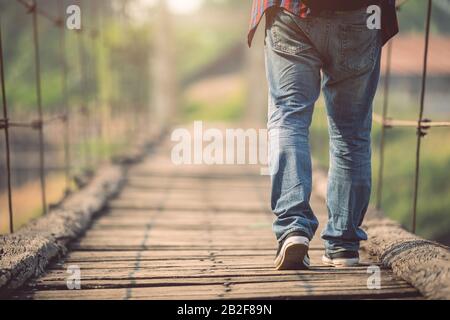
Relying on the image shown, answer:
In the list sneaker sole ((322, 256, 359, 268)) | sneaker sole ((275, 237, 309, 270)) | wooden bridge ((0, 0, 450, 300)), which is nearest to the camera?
wooden bridge ((0, 0, 450, 300))

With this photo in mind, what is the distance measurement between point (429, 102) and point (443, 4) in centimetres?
→ 443

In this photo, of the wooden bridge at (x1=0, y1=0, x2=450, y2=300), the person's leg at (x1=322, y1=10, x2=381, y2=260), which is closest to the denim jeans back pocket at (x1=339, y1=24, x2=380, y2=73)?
the person's leg at (x1=322, y1=10, x2=381, y2=260)

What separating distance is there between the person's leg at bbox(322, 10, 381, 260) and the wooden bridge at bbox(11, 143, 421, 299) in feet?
0.39

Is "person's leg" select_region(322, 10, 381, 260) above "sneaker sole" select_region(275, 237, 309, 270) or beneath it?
above

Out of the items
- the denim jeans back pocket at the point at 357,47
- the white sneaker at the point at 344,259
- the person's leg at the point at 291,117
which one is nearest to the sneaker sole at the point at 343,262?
the white sneaker at the point at 344,259

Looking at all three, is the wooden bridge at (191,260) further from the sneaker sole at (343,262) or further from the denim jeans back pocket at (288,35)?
the denim jeans back pocket at (288,35)

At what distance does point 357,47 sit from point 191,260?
2.50 ft

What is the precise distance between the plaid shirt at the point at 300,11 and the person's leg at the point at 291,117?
3cm

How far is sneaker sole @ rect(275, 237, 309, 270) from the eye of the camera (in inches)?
55.9

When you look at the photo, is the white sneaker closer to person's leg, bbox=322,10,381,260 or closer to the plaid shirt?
person's leg, bbox=322,10,381,260

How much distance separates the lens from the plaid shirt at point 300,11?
143cm

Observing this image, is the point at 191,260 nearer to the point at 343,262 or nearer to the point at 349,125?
the point at 343,262

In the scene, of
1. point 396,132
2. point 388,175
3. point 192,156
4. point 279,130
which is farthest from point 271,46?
point 396,132
